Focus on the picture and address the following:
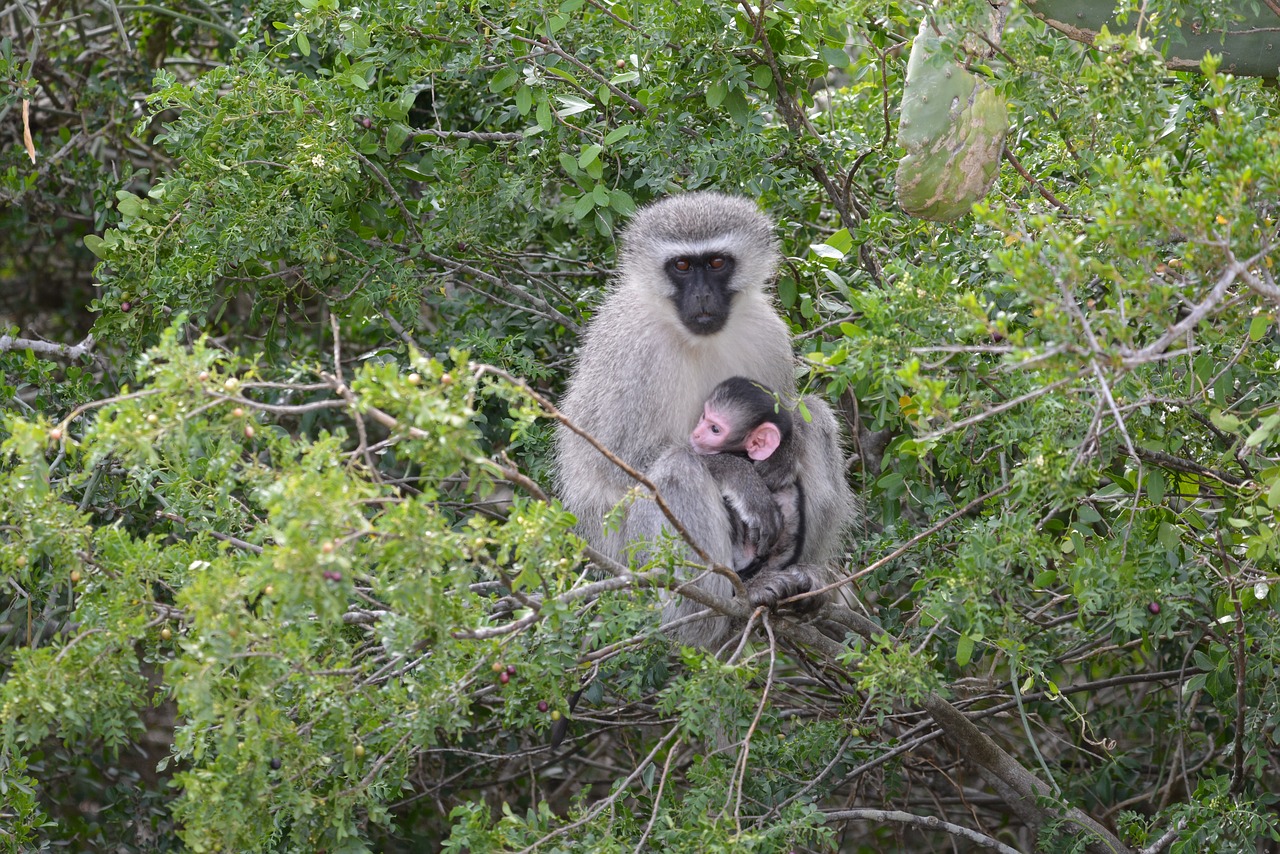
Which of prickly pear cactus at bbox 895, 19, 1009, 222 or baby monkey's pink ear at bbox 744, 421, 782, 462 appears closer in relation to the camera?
prickly pear cactus at bbox 895, 19, 1009, 222

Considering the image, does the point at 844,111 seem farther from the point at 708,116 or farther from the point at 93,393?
the point at 93,393

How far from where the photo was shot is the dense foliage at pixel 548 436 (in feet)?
7.82

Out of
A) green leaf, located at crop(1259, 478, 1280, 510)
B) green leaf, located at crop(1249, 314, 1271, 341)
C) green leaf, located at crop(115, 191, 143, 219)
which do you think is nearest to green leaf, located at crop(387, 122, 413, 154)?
green leaf, located at crop(115, 191, 143, 219)

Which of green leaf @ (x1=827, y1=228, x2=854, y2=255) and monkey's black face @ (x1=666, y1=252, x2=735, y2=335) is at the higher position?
green leaf @ (x1=827, y1=228, x2=854, y2=255)

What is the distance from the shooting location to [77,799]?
187 inches

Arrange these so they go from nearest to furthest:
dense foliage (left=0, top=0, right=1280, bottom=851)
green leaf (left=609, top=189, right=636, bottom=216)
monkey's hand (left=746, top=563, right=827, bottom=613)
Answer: dense foliage (left=0, top=0, right=1280, bottom=851)
monkey's hand (left=746, top=563, right=827, bottom=613)
green leaf (left=609, top=189, right=636, bottom=216)

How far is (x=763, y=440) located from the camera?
439 centimetres

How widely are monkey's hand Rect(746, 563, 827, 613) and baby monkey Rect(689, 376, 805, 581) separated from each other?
9 centimetres

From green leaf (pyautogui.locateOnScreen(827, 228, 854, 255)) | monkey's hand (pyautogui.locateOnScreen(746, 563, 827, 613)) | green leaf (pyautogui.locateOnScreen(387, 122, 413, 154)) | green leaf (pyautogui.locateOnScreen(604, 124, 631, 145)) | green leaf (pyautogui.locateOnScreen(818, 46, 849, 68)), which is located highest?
green leaf (pyautogui.locateOnScreen(818, 46, 849, 68))

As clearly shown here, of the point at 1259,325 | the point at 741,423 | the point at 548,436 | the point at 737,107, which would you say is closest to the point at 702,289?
the point at 741,423

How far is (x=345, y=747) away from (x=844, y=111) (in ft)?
9.72

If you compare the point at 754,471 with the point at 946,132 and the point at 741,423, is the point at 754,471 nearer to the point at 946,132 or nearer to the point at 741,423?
the point at 741,423

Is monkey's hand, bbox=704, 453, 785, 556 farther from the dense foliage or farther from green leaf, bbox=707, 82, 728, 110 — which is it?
green leaf, bbox=707, 82, 728, 110

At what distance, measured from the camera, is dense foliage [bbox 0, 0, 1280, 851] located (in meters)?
2.38
